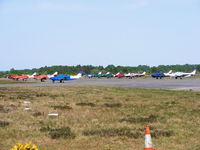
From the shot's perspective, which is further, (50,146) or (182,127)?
(182,127)

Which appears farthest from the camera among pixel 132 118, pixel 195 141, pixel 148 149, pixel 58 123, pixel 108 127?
pixel 132 118

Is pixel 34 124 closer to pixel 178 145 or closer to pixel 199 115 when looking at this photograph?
pixel 178 145

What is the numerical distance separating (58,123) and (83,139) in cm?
335

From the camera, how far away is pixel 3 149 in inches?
349

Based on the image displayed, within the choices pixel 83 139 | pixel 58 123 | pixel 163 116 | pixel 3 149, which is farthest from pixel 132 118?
pixel 3 149

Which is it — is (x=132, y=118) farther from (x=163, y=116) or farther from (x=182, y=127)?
(x=182, y=127)

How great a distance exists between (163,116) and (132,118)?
73.2 inches

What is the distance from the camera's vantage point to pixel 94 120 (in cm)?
1394

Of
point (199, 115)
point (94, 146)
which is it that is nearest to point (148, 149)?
point (94, 146)

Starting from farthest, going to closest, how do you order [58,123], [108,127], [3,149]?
[58,123], [108,127], [3,149]

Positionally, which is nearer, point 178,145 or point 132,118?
point 178,145

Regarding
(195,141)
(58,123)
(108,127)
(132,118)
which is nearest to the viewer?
(195,141)

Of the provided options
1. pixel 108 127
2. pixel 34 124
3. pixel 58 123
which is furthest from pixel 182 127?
pixel 34 124

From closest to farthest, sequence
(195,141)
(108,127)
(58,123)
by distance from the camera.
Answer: (195,141) < (108,127) < (58,123)
